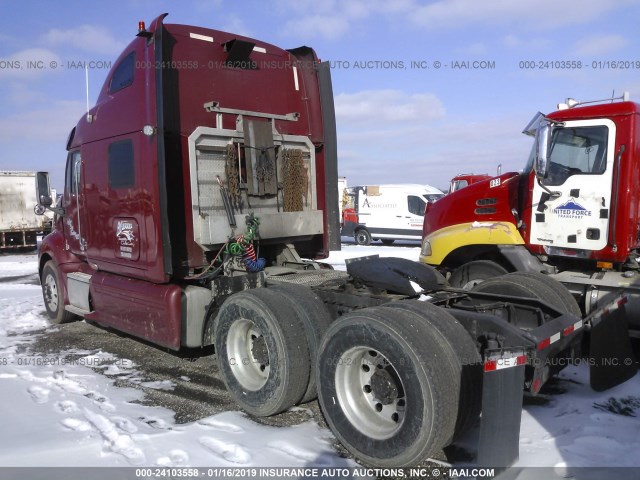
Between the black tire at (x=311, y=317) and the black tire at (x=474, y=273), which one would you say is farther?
the black tire at (x=474, y=273)

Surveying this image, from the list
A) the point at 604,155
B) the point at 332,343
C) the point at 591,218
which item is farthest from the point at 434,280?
the point at 604,155

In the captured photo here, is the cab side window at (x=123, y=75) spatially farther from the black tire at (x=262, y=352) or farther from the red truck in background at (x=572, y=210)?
the red truck in background at (x=572, y=210)

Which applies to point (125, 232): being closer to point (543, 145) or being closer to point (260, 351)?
point (260, 351)

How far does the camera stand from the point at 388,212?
19953mm

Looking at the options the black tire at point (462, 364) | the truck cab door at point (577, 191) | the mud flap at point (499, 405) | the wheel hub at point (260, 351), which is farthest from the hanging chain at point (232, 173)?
the truck cab door at point (577, 191)

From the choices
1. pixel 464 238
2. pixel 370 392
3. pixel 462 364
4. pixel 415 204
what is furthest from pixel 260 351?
pixel 415 204

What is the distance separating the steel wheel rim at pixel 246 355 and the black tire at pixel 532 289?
207cm

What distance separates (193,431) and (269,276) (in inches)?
66.8

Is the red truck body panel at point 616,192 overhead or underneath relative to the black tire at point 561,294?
overhead

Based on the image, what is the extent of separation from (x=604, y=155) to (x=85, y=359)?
20.1 feet

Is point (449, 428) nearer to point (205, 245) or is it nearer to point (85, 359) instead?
point (205, 245)

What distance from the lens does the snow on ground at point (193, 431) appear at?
3330 mm

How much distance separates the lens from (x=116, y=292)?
567 cm

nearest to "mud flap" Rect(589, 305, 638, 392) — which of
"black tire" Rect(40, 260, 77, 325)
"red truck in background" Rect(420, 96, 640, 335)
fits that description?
"red truck in background" Rect(420, 96, 640, 335)
